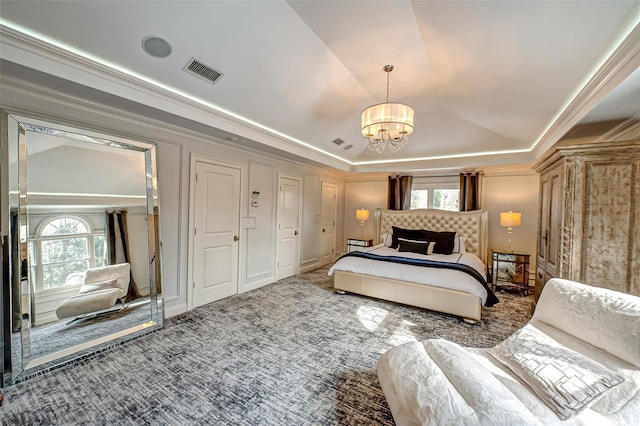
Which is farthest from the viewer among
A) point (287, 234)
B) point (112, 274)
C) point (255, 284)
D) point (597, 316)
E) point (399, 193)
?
point (399, 193)

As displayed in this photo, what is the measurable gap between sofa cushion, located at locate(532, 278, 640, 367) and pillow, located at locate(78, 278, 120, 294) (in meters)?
3.96

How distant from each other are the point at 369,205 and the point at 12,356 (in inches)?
240

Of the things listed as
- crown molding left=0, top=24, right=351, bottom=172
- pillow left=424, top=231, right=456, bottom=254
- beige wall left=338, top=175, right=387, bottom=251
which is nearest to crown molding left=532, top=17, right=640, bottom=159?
pillow left=424, top=231, right=456, bottom=254

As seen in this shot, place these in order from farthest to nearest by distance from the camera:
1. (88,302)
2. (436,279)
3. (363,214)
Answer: (363,214) → (436,279) → (88,302)

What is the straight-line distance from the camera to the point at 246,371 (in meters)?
2.16

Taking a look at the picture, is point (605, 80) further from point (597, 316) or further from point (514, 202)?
point (514, 202)

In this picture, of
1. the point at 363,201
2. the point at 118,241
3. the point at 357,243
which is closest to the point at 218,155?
the point at 118,241

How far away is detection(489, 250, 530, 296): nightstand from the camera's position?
176 inches

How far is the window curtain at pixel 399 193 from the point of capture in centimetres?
586

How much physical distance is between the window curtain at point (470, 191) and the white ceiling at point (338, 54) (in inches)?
59.0

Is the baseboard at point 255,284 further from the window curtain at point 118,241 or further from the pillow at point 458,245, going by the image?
the pillow at point 458,245

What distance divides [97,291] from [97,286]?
0.06 m

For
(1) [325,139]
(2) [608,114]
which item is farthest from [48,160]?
(2) [608,114]

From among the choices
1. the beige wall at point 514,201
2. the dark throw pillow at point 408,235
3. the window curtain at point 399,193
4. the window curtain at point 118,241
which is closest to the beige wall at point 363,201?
the window curtain at point 399,193
